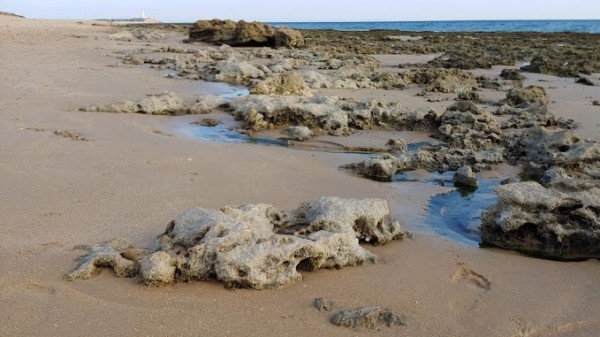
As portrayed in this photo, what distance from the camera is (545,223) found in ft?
12.7

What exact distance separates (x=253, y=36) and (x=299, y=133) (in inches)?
723

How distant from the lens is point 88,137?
6.47 m

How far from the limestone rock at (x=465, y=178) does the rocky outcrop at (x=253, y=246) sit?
1.83 metres

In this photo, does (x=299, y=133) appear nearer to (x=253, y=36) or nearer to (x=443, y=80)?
(x=443, y=80)

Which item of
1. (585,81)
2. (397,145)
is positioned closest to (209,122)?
(397,145)

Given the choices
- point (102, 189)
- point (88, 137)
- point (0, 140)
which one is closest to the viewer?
point (102, 189)

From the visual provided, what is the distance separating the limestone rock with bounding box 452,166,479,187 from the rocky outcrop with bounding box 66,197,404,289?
5.99 ft

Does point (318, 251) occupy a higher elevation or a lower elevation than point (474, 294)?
higher

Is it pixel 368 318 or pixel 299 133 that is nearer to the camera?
pixel 368 318

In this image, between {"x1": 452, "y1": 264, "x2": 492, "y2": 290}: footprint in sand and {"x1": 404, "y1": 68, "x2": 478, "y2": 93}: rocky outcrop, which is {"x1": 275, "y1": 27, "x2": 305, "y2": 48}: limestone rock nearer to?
{"x1": 404, "y1": 68, "x2": 478, "y2": 93}: rocky outcrop

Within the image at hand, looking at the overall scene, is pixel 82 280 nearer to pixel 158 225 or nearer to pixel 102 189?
pixel 158 225

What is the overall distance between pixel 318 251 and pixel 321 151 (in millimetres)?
3483

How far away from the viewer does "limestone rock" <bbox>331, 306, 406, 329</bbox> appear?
2.83 meters

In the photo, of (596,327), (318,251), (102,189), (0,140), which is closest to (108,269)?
(318,251)
